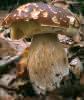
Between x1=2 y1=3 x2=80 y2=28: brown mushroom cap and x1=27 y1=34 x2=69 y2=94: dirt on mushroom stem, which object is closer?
x1=2 y1=3 x2=80 y2=28: brown mushroom cap

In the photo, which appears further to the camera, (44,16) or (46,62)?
(46,62)

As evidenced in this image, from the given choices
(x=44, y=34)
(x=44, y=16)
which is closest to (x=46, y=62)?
(x=44, y=34)

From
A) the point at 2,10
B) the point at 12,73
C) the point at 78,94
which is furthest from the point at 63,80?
the point at 2,10

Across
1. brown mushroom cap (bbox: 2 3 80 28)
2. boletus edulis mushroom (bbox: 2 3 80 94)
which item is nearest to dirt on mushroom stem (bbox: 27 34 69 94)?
boletus edulis mushroom (bbox: 2 3 80 94)

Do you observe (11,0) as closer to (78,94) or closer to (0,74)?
(0,74)

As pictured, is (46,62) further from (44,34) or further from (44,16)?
(44,16)

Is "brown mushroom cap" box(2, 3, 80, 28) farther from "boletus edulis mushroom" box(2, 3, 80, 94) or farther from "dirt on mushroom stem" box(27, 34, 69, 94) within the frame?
"dirt on mushroom stem" box(27, 34, 69, 94)

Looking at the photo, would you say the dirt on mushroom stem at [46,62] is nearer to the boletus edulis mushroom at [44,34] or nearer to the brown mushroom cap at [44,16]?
the boletus edulis mushroom at [44,34]

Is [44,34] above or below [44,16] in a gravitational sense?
below
